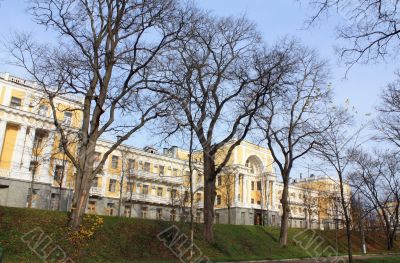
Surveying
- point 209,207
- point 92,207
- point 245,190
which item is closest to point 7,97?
point 92,207

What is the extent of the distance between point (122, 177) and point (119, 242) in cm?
2680

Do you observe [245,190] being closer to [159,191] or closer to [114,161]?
[159,191]

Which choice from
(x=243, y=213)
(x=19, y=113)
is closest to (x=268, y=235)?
(x=19, y=113)

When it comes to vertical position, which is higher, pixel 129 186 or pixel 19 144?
pixel 19 144

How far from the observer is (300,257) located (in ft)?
86.9

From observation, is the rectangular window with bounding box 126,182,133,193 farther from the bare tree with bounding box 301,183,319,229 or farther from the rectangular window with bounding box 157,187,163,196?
the bare tree with bounding box 301,183,319,229

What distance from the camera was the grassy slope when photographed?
1736 cm

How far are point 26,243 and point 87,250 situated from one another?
2.81 metres

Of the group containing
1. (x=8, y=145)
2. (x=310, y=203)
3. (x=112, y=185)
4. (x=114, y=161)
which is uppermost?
(x=114, y=161)

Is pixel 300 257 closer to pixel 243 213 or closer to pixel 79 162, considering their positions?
pixel 79 162

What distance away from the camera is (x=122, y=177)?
153ft

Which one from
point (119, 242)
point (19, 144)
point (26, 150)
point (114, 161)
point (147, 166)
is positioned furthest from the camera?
point (147, 166)

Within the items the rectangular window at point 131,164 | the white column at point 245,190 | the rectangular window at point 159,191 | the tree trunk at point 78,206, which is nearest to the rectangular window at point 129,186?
the rectangular window at point 131,164

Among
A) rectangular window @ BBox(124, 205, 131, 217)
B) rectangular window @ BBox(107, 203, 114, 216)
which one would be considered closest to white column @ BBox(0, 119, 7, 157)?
rectangular window @ BBox(107, 203, 114, 216)
